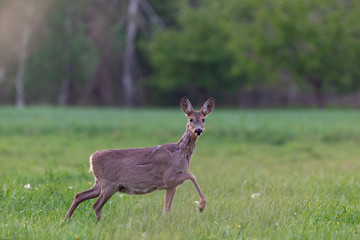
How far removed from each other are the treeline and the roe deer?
131 ft

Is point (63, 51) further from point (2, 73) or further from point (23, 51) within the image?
A: point (2, 73)

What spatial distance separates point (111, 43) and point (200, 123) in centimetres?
4974

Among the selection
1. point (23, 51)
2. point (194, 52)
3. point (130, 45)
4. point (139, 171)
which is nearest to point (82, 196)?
point (139, 171)

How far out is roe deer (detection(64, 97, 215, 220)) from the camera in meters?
5.71

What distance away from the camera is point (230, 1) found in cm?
5762

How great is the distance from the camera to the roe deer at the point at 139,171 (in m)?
5.71

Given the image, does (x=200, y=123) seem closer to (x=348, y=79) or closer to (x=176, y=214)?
(x=176, y=214)

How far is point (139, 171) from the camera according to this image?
5762mm

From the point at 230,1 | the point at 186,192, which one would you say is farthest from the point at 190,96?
the point at 186,192

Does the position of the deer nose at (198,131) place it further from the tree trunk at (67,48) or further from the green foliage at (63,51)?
the tree trunk at (67,48)

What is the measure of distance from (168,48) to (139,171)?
46.3 metres

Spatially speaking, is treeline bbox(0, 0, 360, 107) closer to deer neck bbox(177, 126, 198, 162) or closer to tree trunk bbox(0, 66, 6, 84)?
tree trunk bbox(0, 66, 6, 84)

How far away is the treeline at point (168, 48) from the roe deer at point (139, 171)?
131ft

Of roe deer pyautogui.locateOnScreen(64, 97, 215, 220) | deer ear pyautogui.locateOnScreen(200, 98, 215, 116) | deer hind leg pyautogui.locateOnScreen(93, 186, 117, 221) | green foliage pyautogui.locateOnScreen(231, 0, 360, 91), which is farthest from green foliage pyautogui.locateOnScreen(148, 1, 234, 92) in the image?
deer hind leg pyautogui.locateOnScreen(93, 186, 117, 221)
